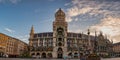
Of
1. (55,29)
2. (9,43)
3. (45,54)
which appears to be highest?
(55,29)

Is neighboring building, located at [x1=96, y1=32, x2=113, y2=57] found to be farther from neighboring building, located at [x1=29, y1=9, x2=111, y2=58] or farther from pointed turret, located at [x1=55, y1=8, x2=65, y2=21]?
pointed turret, located at [x1=55, y1=8, x2=65, y2=21]

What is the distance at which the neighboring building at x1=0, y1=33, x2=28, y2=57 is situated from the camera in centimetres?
10112

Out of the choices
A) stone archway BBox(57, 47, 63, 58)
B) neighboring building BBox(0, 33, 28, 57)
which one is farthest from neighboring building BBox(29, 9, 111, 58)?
neighboring building BBox(0, 33, 28, 57)

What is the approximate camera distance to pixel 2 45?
101750 mm

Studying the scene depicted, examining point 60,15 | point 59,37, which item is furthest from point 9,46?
point 60,15

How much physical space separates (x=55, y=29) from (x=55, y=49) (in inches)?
495

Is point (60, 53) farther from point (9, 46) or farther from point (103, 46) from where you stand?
point (103, 46)

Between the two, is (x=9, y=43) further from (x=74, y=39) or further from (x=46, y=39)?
(x=74, y=39)

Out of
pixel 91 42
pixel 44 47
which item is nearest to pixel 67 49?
pixel 44 47

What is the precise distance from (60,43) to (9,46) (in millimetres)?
31787

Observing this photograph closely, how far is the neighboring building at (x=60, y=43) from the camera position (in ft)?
371

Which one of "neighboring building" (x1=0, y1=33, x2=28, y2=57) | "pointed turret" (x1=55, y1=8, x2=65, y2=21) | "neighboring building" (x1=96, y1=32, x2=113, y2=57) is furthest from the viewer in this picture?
"neighboring building" (x1=96, y1=32, x2=113, y2=57)

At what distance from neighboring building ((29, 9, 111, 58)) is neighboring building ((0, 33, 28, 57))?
10.6 m

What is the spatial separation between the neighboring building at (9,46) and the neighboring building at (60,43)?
10592 millimetres
